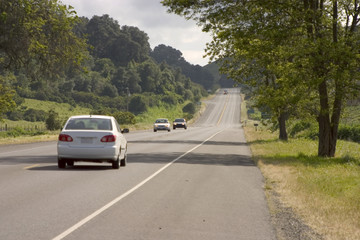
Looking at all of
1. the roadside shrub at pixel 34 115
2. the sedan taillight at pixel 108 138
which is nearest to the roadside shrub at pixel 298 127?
the sedan taillight at pixel 108 138

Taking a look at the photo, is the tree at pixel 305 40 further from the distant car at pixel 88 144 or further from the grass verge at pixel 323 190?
the distant car at pixel 88 144

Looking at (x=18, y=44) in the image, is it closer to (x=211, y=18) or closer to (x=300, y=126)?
(x=211, y=18)

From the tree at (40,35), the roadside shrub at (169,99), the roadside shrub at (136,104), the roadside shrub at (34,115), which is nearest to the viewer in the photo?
the tree at (40,35)

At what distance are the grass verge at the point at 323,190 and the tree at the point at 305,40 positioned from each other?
8.69 feet

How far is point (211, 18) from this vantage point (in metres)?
24.1

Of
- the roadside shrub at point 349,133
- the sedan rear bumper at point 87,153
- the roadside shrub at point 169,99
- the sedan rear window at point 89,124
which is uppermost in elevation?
the roadside shrub at point 169,99

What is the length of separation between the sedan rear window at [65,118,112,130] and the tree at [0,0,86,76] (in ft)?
48.2

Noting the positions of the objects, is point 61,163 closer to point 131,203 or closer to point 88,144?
point 88,144

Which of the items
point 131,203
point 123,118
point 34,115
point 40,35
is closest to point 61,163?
point 131,203

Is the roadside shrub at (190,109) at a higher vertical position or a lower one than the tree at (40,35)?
lower

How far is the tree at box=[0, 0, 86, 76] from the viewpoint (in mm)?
31562

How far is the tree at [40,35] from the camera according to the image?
3156cm

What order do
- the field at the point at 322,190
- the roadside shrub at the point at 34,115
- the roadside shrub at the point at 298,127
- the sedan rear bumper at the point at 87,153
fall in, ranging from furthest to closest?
the roadside shrub at the point at 34,115
the roadside shrub at the point at 298,127
the sedan rear bumper at the point at 87,153
the field at the point at 322,190

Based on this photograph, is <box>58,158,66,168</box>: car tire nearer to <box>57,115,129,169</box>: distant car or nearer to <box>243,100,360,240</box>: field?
<box>57,115,129,169</box>: distant car
